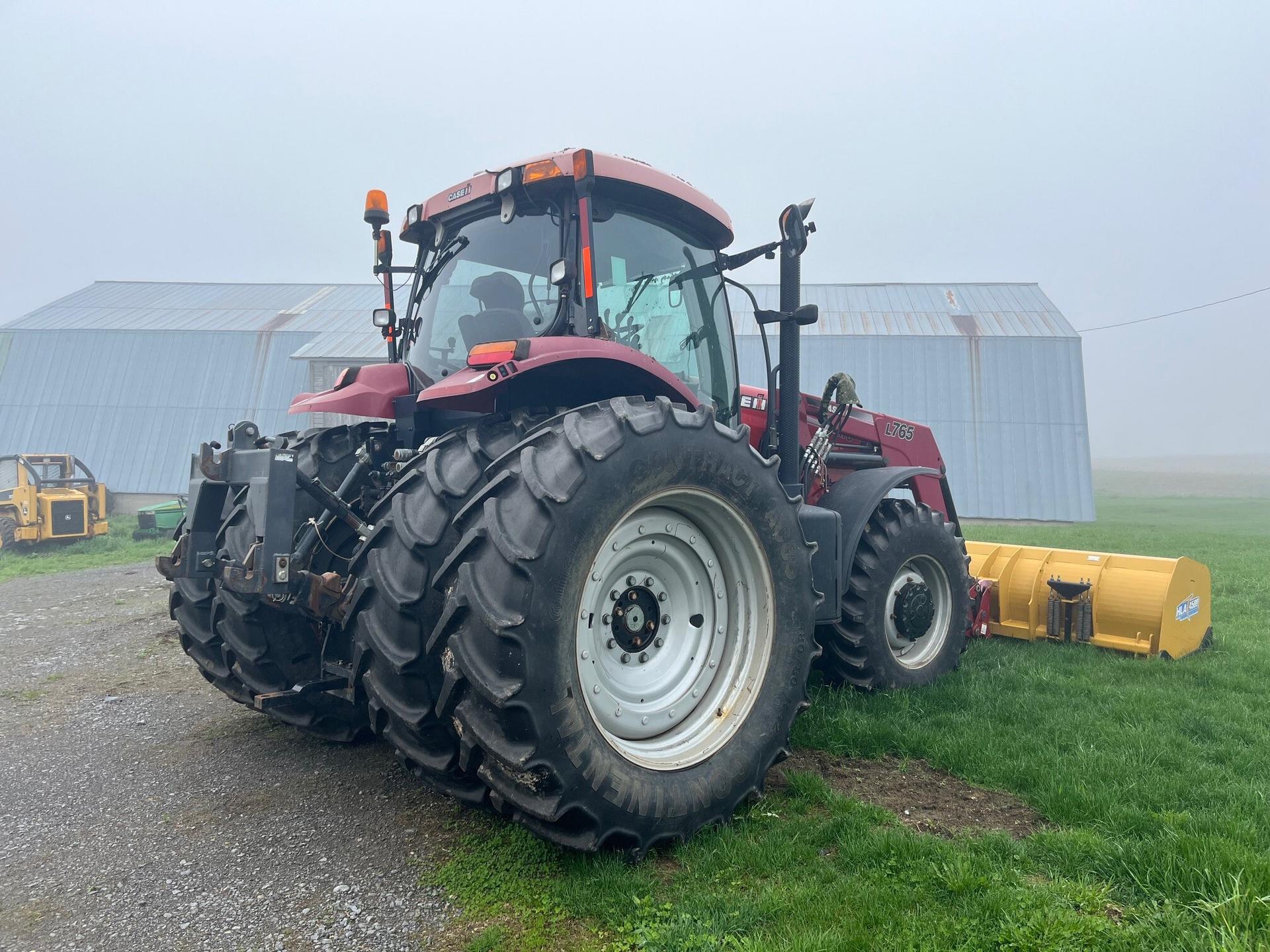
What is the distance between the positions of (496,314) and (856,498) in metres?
2.44

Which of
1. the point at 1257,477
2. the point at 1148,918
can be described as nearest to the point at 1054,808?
the point at 1148,918

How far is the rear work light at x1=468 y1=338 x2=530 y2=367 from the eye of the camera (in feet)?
9.89

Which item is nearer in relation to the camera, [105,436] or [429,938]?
[429,938]

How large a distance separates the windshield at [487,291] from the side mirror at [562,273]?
12 cm

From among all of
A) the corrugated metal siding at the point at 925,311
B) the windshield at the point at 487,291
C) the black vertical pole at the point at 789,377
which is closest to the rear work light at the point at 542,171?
the windshield at the point at 487,291

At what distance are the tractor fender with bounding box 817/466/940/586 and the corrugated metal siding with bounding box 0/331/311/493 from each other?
1784 cm

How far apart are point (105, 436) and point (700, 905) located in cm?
2333

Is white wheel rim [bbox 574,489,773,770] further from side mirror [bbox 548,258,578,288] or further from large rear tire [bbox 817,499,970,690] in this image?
large rear tire [bbox 817,499,970,690]

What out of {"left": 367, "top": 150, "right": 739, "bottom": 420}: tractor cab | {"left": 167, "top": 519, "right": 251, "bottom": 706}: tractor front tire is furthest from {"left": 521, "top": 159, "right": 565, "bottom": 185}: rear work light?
{"left": 167, "top": 519, "right": 251, "bottom": 706}: tractor front tire

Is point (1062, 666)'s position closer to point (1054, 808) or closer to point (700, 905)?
point (1054, 808)

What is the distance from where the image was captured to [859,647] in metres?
4.65

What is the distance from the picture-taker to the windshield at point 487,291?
3.58 m

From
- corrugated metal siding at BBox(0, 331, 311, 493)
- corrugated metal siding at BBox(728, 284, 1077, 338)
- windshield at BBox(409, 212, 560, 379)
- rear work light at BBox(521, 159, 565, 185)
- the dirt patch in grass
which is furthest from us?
corrugated metal siding at BBox(728, 284, 1077, 338)

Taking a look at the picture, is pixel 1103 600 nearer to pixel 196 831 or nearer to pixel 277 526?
pixel 277 526
